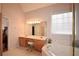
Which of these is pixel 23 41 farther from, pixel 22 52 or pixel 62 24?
pixel 62 24

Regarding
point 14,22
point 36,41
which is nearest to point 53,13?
point 36,41

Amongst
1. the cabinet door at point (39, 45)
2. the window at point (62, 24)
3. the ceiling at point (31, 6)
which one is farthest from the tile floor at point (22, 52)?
the ceiling at point (31, 6)

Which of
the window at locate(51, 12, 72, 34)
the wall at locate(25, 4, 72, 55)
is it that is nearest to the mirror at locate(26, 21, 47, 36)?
the wall at locate(25, 4, 72, 55)

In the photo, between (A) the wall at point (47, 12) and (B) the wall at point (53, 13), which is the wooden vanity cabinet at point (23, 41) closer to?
(B) the wall at point (53, 13)

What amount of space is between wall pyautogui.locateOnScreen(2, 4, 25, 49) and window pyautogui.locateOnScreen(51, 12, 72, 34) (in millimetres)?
537

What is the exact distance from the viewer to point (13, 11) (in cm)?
236

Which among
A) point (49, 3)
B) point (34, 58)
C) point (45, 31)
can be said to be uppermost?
point (49, 3)

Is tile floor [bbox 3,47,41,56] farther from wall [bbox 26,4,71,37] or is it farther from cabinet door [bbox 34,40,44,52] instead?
wall [bbox 26,4,71,37]

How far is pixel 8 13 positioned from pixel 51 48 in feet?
2.99

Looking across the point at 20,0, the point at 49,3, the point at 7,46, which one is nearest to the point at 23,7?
the point at 20,0

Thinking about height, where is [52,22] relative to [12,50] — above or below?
above

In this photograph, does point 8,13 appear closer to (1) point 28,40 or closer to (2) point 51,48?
(1) point 28,40

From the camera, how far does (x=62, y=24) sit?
2.34 meters

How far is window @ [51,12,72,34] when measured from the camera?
2.34 m
